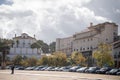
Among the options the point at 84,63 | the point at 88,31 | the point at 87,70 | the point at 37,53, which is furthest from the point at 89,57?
the point at 37,53

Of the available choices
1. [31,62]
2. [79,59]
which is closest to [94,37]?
[79,59]

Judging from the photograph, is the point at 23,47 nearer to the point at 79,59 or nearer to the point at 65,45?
the point at 65,45

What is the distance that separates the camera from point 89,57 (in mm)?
109438

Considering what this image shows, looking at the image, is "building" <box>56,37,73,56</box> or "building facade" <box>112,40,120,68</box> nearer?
"building facade" <box>112,40,120,68</box>

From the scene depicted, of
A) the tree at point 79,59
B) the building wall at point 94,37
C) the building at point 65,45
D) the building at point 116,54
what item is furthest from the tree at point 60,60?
the building at point 116,54

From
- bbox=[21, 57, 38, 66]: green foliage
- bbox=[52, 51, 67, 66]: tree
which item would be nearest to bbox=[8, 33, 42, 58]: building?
bbox=[21, 57, 38, 66]: green foliage

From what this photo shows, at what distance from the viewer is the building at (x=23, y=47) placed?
152 metres

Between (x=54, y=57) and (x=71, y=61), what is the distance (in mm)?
7182

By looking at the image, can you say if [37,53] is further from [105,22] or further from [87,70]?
[87,70]

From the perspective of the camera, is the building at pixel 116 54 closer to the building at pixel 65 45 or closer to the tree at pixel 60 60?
the tree at pixel 60 60

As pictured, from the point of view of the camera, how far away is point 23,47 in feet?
528

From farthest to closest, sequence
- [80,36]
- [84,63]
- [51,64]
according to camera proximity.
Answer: [80,36]
[51,64]
[84,63]

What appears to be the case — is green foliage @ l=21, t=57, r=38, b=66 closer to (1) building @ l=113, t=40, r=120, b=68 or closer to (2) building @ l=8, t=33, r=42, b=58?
(2) building @ l=8, t=33, r=42, b=58

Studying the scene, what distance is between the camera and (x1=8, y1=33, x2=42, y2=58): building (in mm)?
151887
